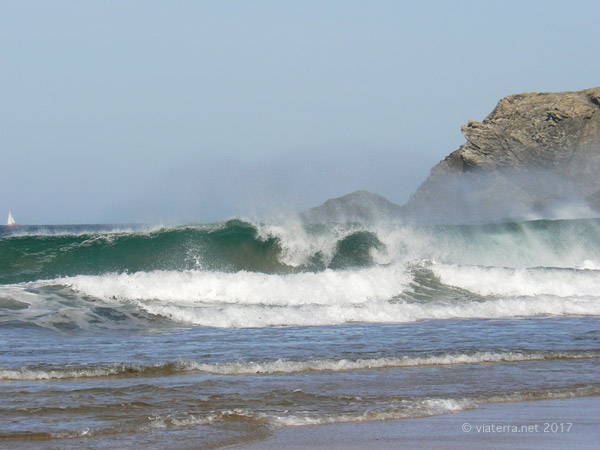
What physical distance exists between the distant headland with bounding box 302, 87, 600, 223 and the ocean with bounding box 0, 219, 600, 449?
37666mm

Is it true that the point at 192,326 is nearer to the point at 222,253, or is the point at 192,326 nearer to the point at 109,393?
the point at 109,393

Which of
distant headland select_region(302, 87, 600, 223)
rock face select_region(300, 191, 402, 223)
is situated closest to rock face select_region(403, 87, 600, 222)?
distant headland select_region(302, 87, 600, 223)

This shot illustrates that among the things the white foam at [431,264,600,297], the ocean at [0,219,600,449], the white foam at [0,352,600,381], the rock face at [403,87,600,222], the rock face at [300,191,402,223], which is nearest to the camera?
the ocean at [0,219,600,449]

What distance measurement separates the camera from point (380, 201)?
41625 millimetres

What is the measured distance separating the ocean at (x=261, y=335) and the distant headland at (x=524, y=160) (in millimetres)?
37666

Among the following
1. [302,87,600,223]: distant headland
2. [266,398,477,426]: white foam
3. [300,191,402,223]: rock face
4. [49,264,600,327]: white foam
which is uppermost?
[302,87,600,223]: distant headland

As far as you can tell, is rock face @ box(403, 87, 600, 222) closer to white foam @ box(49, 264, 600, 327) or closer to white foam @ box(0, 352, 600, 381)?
white foam @ box(49, 264, 600, 327)

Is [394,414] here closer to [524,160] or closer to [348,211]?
[348,211]

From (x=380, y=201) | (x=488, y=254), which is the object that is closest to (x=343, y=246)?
(x=488, y=254)

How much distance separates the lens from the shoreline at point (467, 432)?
182 inches

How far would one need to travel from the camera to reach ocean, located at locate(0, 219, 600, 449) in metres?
5.34

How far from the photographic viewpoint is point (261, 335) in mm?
9344

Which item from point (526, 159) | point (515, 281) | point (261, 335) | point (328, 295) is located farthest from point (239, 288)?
point (526, 159)

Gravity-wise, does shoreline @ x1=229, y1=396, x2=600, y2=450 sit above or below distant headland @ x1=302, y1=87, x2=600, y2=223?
below
